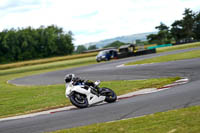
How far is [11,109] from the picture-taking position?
15500 mm

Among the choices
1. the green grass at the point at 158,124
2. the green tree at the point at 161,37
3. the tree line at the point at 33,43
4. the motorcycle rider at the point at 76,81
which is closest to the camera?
the green grass at the point at 158,124

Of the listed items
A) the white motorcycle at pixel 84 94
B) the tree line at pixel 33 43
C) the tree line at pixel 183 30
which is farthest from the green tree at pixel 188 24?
the white motorcycle at pixel 84 94

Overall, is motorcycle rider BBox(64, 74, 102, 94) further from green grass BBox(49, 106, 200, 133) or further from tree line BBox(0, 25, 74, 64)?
Result: tree line BBox(0, 25, 74, 64)

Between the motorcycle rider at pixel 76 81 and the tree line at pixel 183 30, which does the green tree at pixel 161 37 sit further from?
the motorcycle rider at pixel 76 81

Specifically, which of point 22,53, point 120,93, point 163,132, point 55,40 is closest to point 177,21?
point 55,40

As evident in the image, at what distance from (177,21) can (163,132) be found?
12633 centimetres

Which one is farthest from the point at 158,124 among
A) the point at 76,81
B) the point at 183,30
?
the point at 183,30

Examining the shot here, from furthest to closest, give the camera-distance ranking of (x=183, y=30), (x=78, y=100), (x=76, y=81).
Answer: (x=183, y=30), (x=78, y=100), (x=76, y=81)

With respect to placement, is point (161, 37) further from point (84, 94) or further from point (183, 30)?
point (84, 94)

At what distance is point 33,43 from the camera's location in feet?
422

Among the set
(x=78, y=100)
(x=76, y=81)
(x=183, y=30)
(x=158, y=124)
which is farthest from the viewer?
(x=183, y=30)

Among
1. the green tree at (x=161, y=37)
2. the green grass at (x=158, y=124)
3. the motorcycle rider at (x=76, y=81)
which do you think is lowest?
the green grass at (x=158, y=124)

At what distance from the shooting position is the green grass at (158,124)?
7.38 metres

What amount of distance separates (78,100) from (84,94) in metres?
Result: 0.32
